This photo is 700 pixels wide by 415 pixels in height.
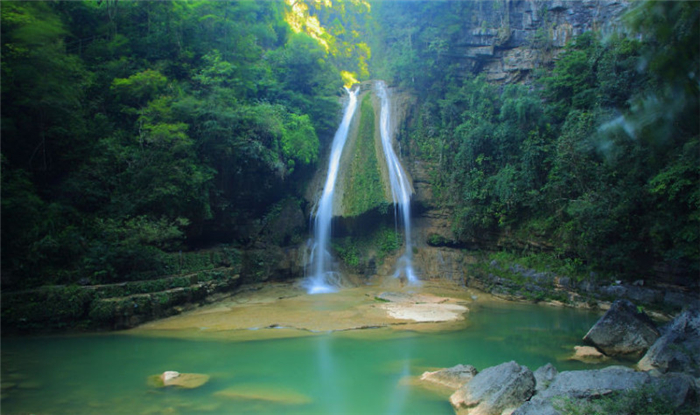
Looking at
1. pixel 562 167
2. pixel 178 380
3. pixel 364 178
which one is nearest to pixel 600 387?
pixel 178 380

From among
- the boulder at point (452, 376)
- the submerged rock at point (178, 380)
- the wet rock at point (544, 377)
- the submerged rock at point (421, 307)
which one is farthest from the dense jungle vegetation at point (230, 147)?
the submerged rock at point (178, 380)

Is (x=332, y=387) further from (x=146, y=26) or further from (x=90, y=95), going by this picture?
(x=146, y=26)

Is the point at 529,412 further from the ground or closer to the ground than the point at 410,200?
closer to the ground

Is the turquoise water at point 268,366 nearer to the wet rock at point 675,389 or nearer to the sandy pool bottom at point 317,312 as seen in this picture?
the sandy pool bottom at point 317,312

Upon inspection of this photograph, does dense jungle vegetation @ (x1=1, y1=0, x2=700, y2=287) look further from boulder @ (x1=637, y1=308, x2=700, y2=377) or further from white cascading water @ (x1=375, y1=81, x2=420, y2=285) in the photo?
boulder @ (x1=637, y1=308, x2=700, y2=377)

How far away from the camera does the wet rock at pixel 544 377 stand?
712 centimetres

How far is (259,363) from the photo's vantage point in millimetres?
9516

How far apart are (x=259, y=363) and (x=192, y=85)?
13962 mm

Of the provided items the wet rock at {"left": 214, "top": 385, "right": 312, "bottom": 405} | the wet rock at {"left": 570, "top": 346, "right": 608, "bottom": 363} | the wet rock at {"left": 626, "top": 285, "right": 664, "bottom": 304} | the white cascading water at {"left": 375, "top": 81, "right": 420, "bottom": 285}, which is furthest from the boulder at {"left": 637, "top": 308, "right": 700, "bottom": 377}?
the white cascading water at {"left": 375, "top": 81, "right": 420, "bottom": 285}

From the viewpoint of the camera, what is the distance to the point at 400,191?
2197 cm

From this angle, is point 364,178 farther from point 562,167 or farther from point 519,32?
point 519,32

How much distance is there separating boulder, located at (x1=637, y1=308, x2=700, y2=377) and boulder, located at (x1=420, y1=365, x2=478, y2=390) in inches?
140

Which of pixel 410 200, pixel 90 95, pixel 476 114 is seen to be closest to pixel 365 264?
pixel 410 200

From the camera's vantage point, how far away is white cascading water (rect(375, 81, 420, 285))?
2044cm
